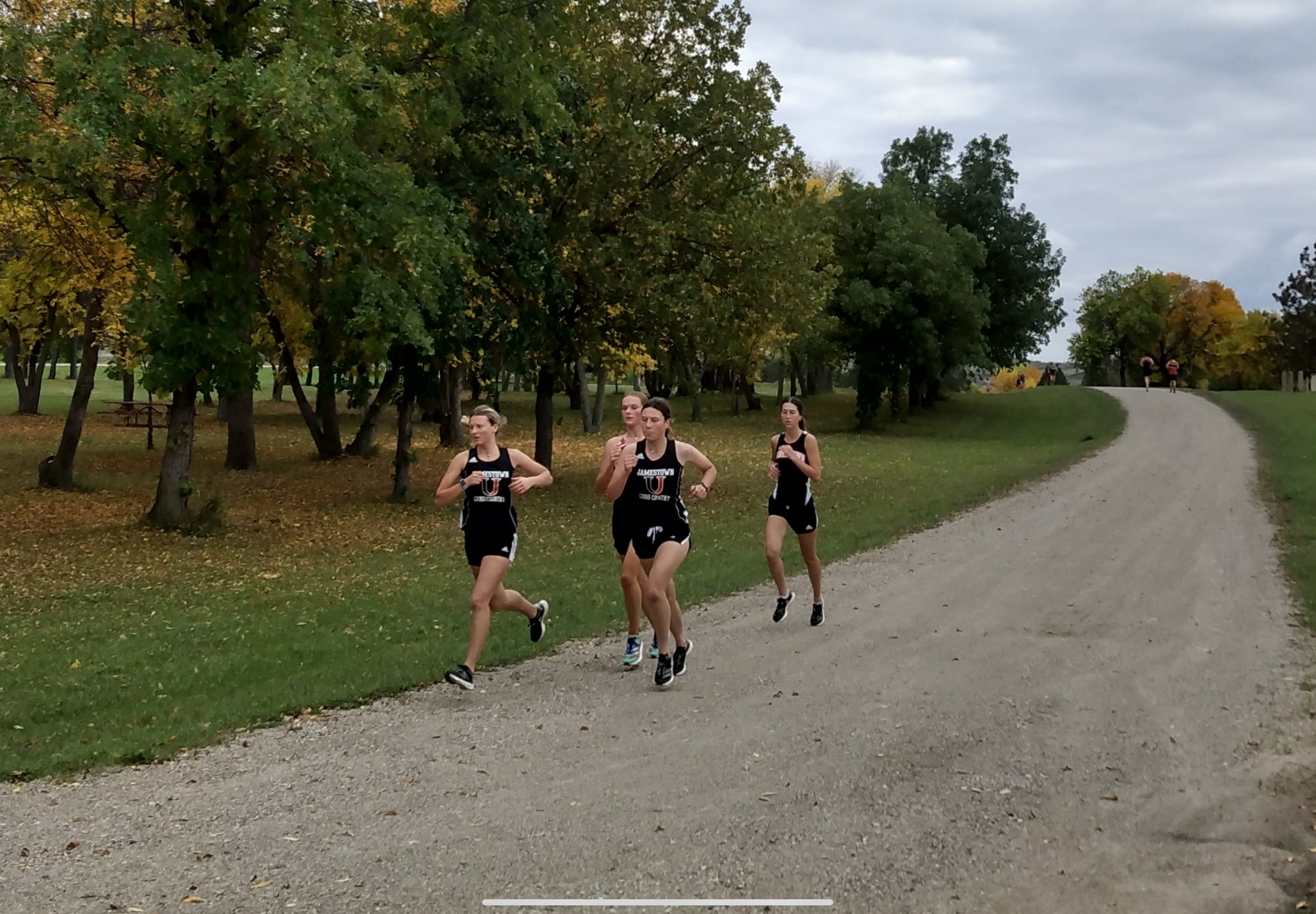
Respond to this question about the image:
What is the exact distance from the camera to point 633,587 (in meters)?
8.32

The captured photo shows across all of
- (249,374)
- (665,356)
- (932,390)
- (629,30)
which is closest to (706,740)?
(249,374)

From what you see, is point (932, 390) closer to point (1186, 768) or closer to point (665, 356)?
point (665, 356)

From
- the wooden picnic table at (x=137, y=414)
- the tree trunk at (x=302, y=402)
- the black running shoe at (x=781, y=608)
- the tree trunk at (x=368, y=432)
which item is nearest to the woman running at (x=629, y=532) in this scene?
the black running shoe at (x=781, y=608)

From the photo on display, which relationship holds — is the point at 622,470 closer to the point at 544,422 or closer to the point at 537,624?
the point at 537,624

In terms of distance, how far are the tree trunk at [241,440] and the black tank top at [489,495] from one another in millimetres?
20404

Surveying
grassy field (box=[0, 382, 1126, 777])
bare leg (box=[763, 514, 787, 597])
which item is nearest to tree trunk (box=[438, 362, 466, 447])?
grassy field (box=[0, 382, 1126, 777])

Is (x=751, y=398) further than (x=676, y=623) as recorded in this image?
Yes

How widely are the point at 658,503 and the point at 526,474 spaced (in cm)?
96

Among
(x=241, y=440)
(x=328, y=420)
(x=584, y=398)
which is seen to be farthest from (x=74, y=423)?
(x=584, y=398)

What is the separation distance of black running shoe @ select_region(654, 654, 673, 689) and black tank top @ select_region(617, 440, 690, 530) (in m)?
0.90

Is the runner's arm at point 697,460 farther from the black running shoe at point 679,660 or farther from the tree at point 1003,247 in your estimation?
the tree at point 1003,247

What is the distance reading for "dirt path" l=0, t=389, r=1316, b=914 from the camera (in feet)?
15.6

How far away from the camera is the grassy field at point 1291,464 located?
13234mm

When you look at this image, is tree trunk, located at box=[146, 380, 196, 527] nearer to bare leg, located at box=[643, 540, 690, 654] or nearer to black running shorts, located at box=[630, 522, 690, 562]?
black running shorts, located at box=[630, 522, 690, 562]
